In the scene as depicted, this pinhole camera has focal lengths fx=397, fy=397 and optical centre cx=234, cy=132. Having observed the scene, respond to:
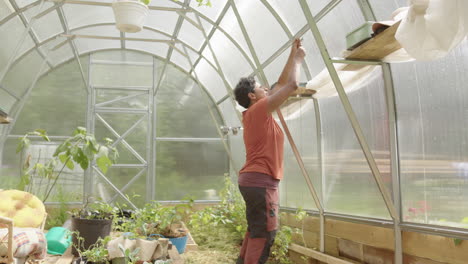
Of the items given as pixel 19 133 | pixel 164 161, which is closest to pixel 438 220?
pixel 164 161

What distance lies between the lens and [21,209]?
335 centimetres

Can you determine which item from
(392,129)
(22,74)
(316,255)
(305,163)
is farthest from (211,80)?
(392,129)

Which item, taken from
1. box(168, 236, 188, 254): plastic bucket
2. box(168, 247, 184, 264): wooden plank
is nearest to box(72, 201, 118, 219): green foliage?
box(168, 236, 188, 254): plastic bucket

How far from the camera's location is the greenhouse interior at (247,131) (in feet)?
8.16

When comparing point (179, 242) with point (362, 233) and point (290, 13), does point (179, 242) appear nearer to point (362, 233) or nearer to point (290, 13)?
point (362, 233)

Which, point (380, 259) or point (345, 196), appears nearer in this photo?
point (380, 259)

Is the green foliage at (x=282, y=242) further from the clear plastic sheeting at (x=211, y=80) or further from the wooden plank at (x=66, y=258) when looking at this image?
the clear plastic sheeting at (x=211, y=80)

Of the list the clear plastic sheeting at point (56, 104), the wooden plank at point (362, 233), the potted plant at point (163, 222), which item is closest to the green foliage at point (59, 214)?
the clear plastic sheeting at point (56, 104)

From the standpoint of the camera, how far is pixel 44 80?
24.5ft

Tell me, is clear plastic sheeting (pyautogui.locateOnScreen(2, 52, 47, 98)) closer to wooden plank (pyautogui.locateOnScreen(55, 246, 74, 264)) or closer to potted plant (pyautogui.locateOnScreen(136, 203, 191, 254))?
potted plant (pyautogui.locateOnScreen(136, 203, 191, 254))

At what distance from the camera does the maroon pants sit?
2.15 metres

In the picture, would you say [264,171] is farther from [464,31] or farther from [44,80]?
[44,80]

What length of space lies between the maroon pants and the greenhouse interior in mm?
11

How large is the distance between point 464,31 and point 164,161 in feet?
21.2
